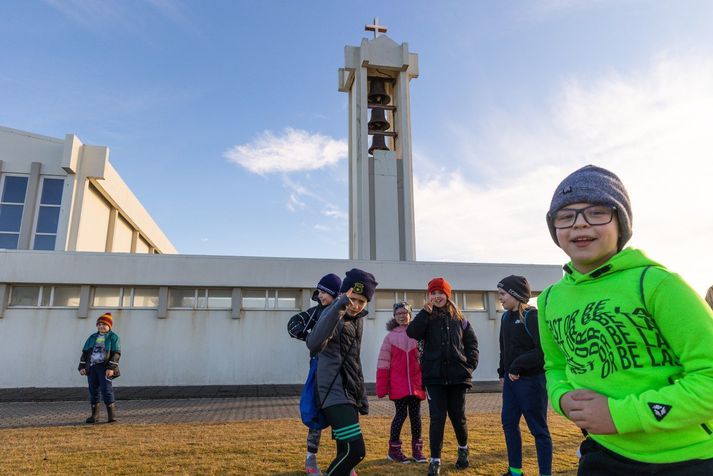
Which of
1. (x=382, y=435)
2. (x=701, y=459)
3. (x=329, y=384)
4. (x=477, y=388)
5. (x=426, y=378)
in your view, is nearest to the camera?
(x=701, y=459)

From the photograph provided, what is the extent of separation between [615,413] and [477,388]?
44.2 feet

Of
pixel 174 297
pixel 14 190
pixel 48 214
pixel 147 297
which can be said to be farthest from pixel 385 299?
pixel 14 190

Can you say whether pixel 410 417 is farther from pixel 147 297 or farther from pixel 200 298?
pixel 147 297

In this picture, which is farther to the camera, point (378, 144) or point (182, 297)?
point (378, 144)

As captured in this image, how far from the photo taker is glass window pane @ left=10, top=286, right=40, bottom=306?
15359mm

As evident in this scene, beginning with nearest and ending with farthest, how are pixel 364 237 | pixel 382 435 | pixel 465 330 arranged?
1. pixel 465 330
2. pixel 382 435
3. pixel 364 237

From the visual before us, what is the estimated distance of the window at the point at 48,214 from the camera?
1995 cm

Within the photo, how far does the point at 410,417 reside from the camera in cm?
558

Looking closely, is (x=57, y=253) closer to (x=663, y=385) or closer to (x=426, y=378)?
(x=426, y=378)

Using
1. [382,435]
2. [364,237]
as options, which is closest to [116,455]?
[382,435]

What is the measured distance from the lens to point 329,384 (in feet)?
11.8

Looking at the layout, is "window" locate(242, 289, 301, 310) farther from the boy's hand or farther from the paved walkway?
the boy's hand

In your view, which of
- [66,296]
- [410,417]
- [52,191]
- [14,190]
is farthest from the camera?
[52,191]

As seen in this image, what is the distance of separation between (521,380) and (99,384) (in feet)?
23.8
